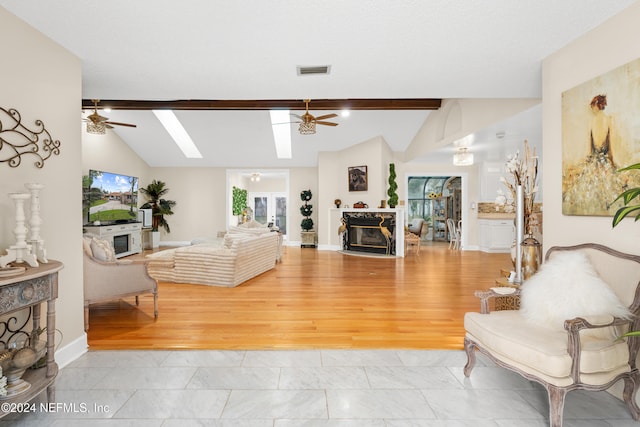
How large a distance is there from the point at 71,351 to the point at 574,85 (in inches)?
170

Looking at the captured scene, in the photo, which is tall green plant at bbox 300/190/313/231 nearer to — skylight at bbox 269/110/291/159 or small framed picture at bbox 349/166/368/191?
skylight at bbox 269/110/291/159

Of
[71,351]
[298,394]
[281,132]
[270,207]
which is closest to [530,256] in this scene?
[298,394]

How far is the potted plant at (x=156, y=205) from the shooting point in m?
9.48

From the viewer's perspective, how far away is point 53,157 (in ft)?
7.82

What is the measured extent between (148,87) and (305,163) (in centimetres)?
670

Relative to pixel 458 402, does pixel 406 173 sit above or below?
above

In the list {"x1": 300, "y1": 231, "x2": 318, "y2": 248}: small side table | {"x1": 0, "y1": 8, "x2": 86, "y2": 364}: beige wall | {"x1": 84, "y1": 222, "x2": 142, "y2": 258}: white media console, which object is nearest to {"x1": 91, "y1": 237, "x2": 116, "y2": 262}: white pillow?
{"x1": 0, "y1": 8, "x2": 86, "y2": 364}: beige wall

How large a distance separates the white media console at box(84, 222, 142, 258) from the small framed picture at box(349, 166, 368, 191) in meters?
5.62

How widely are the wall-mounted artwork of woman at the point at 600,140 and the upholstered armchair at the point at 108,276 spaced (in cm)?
398

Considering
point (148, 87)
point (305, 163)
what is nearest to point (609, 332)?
point (148, 87)

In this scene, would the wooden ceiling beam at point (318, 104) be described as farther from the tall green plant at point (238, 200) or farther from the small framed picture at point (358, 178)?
the tall green plant at point (238, 200)

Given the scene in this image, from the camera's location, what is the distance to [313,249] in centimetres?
920

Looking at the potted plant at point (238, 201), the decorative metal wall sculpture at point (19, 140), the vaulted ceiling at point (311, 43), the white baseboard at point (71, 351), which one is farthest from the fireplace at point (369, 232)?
the decorative metal wall sculpture at point (19, 140)

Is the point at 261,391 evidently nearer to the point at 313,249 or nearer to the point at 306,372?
the point at 306,372
